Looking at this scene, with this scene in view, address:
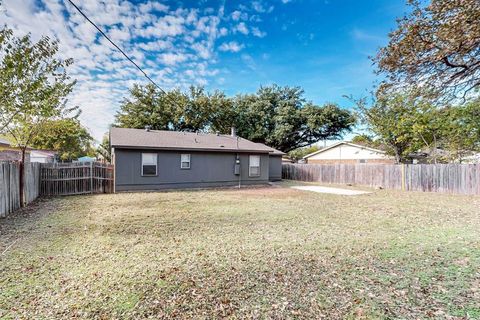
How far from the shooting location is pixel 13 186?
710 cm

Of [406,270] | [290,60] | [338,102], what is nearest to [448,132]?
[290,60]

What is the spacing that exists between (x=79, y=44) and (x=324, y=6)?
9.71 meters

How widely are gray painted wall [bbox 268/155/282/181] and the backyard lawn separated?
13.1 meters

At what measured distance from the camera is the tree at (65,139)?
1054cm

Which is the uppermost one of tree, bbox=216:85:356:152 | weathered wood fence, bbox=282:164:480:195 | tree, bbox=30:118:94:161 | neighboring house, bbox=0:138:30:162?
tree, bbox=216:85:356:152

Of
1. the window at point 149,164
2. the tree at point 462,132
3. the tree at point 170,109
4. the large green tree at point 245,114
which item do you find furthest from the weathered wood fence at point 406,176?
the tree at point 170,109

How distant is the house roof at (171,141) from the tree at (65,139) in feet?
6.69

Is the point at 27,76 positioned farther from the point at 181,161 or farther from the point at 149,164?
the point at 181,161

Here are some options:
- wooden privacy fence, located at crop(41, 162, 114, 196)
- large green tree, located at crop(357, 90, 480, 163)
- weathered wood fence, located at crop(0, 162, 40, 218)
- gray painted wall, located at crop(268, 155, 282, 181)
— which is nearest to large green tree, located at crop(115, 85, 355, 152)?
large green tree, located at crop(357, 90, 480, 163)

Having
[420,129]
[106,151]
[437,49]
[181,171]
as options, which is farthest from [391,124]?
[106,151]

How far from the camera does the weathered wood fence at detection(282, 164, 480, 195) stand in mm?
11734

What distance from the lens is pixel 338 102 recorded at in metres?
27.7

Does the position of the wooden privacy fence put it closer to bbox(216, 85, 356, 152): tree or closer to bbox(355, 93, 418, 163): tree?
bbox(216, 85, 356, 152): tree

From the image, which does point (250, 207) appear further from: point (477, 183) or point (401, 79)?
point (477, 183)
